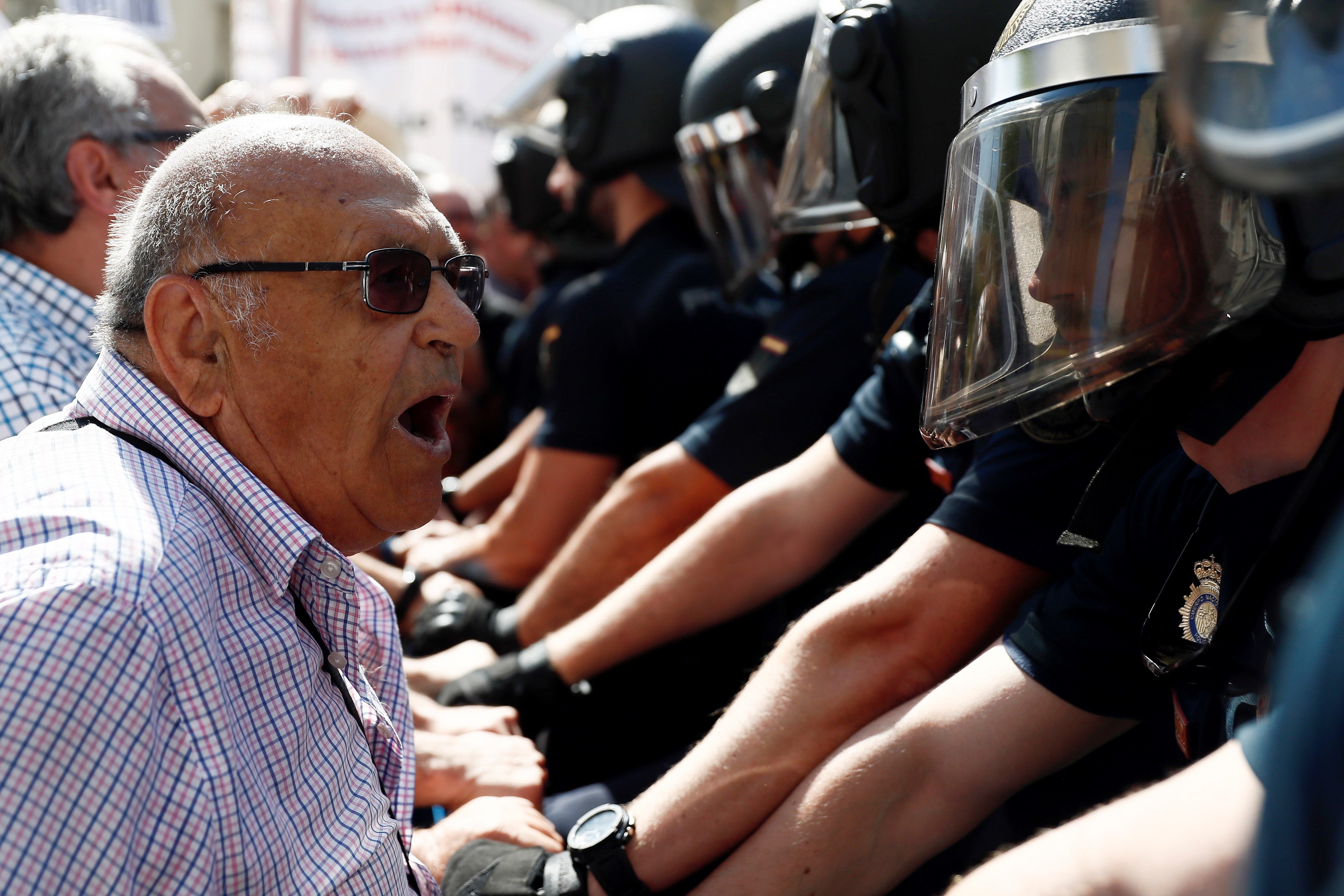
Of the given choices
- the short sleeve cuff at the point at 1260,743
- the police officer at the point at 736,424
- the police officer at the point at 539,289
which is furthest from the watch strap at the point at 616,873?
the police officer at the point at 539,289

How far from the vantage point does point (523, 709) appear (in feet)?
7.91

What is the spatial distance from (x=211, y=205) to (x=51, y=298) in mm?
1154

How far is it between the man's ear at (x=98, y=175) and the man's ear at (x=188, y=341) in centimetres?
121

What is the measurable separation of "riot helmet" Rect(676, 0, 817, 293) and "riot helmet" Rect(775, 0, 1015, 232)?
2.75ft

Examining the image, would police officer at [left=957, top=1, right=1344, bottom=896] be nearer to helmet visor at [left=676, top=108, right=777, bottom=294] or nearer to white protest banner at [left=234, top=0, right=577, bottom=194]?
helmet visor at [left=676, top=108, right=777, bottom=294]

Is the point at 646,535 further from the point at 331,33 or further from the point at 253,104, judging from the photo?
the point at 331,33

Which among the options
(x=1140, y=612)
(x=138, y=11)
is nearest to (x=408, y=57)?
(x=138, y=11)

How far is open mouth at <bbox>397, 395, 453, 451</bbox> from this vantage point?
1.71m

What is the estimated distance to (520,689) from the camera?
2406 mm

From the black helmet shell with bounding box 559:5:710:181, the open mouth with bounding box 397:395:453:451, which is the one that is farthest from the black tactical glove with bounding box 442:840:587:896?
the black helmet shell with bounding box 559:5:710:181

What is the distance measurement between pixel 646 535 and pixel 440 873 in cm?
126

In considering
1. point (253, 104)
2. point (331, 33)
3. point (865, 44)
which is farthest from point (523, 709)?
point (331, 33)

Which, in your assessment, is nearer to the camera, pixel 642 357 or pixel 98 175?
pixel 98 175

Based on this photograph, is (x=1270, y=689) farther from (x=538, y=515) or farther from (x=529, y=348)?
(x=529, y=348)
